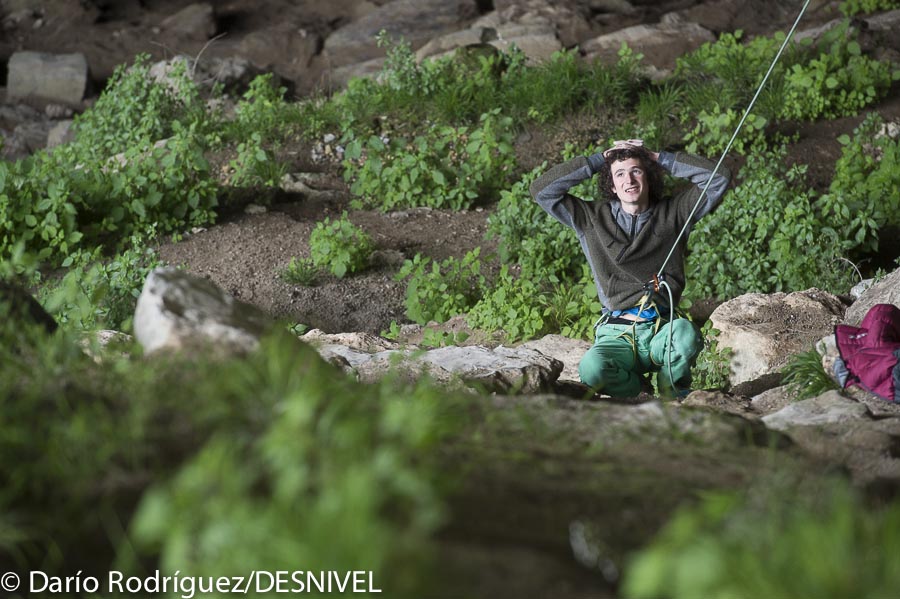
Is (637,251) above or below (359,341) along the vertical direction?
above

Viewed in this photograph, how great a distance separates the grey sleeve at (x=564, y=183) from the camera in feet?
16.8

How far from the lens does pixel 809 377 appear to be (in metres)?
4.55

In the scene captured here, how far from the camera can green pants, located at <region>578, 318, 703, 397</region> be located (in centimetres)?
476

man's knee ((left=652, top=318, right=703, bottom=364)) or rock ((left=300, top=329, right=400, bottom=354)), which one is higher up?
man's knee ((left=652, top=318, right=703, bottom=364))

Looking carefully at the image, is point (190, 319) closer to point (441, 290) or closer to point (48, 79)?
point (441, 290)

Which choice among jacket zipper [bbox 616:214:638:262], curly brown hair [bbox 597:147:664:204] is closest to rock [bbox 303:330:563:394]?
jacket zipper [bbox 616:214:638:262]

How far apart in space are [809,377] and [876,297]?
3.18ft

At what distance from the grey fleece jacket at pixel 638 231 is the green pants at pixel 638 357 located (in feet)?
0.57

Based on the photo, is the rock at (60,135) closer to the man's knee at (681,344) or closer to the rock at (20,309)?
the rock at (20,309)

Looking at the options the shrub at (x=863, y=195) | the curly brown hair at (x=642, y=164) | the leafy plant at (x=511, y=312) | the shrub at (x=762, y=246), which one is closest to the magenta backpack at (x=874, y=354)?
the curly brown hair at (x=642, y=164)

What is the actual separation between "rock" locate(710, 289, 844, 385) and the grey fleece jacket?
610 millimetres

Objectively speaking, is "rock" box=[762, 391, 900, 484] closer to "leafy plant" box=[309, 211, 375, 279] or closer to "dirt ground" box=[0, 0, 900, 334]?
"dirt ground" box=[0, 0, 900, 334]

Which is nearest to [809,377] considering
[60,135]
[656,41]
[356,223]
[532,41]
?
[356,223]

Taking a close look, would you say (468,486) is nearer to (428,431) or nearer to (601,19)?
(428,431)
